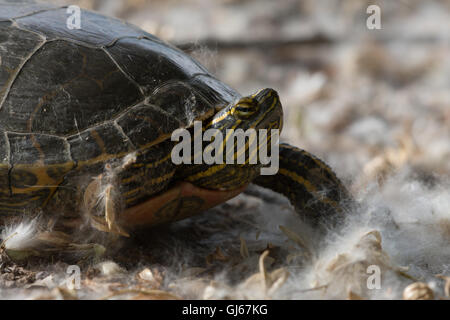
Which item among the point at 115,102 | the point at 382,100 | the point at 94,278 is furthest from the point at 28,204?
the point at 382,100

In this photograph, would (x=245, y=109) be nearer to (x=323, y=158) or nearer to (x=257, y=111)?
(x=257, y=111)

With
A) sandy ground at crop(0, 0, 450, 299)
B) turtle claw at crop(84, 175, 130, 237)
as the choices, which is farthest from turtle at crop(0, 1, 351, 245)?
sandy ground at crop(0, 0, 450, 299)

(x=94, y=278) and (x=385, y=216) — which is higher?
(x=385, y=216)

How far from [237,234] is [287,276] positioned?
2.16 ft

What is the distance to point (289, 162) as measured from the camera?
229 cm

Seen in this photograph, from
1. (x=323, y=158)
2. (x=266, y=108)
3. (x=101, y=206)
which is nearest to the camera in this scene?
(x=101, y=206)

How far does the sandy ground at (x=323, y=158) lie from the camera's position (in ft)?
5.73

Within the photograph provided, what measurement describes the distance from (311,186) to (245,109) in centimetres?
59

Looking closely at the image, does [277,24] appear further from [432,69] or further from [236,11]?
[432,69]

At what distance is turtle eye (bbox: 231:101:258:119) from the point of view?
191 centimetres

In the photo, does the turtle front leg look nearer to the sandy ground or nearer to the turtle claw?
the sandy ground

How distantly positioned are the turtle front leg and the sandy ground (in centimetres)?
9

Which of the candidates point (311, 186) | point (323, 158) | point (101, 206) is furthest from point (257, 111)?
point (323, 158)

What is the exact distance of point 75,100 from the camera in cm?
191
